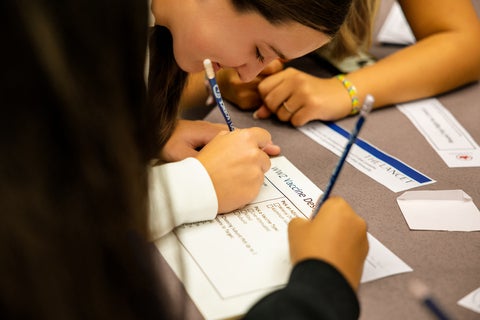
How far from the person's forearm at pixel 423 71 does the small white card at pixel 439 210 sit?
302 mm

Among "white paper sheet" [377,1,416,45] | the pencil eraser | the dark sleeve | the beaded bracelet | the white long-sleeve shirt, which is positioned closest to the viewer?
the dark sleeve

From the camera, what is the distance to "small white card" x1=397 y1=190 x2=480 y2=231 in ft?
2.45

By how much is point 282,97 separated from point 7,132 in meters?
0.65

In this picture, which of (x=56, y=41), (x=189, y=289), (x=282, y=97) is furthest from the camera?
(x=282, y=97)

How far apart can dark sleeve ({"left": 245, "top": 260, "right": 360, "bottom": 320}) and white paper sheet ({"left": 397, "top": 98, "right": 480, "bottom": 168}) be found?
426 mm

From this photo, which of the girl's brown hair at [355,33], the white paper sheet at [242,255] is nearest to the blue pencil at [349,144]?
the white paper sheet at [242,255]

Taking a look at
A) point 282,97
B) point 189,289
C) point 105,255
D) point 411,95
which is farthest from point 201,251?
point 411,95

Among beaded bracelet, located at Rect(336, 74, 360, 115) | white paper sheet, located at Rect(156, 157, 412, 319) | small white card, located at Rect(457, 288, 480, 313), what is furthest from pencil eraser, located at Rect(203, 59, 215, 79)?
small white card, located at Rect(457, 288, 480, 313)

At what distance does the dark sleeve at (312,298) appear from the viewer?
52 centimetres

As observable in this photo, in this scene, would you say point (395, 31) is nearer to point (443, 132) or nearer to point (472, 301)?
point (443, 132)

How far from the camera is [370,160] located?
35.5 inches

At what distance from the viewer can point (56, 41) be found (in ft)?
1.33

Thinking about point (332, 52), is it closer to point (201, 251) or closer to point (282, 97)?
point (282, 97)

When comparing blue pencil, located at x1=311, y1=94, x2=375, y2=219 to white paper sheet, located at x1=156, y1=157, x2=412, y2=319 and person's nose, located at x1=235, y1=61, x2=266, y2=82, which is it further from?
person's nose, located at x1=235, y1=61, x2=266, y2=82
